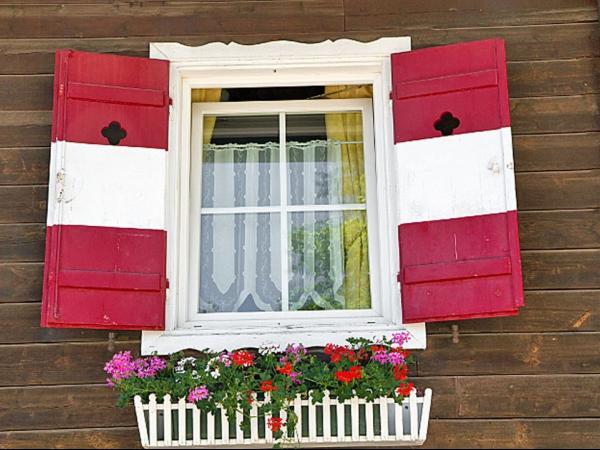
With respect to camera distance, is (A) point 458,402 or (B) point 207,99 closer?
(A) point 458,402

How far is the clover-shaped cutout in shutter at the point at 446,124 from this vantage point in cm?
310

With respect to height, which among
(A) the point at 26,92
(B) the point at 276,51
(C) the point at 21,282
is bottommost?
(C) the point at 21,282

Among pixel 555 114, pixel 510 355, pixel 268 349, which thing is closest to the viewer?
pixel 268 349

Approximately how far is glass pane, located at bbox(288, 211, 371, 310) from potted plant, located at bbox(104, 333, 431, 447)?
1.39 ft

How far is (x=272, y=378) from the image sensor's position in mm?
2738

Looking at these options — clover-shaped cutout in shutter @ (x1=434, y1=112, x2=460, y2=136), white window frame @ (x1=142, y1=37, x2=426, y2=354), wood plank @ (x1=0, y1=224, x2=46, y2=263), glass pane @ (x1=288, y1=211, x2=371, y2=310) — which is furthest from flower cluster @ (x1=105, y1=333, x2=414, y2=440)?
clover-shaped cutout in shutter @ (x1=434, y1=112, x2=460, y2=136)

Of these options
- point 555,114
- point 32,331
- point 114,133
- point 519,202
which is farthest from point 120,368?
point 555,114

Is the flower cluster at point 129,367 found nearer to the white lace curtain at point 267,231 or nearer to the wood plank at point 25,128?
the white lace curtain at point 267,231

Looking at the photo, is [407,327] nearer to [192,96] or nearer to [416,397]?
[416,397]

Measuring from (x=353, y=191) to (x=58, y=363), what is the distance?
1210 millimetres

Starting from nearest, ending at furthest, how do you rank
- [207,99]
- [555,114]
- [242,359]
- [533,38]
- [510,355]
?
[242,359]
[510,355]
[555,114]
[533,38]
[207,99]

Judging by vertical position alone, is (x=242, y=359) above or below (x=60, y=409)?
above

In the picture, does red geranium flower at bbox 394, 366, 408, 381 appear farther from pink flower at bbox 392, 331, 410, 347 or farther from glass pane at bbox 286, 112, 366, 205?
glass pane at bbox 286, 112, 366, 205

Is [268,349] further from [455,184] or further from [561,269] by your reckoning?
[561,269]
